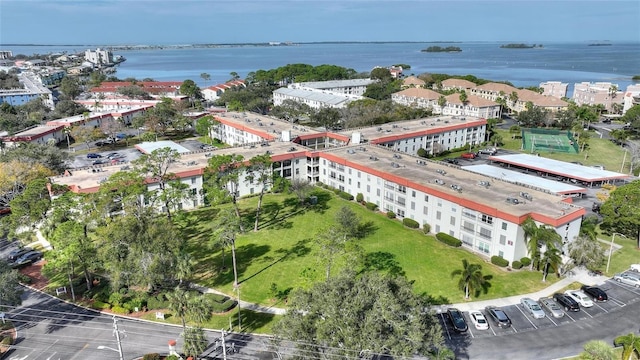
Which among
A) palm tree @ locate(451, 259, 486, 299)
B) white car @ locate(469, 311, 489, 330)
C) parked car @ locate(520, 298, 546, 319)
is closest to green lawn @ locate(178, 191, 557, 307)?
palm tree @ locate(451, 259, 486, 299)

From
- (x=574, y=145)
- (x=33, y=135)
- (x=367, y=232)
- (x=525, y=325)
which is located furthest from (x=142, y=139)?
(x=574, y=145)

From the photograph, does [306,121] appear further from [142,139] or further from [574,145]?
[574,145]

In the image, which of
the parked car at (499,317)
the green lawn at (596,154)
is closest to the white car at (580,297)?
the parked car at (499,317)

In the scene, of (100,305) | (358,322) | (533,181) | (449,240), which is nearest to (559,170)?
(533,181)

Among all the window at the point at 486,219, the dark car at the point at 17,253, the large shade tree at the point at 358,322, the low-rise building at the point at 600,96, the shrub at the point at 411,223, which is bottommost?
the dark car at the point at 17,253

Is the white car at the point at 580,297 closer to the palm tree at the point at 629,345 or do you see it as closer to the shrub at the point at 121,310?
the palm tree at the point at 629,345

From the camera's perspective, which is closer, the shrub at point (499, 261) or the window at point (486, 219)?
the shrub at point (499, 261)

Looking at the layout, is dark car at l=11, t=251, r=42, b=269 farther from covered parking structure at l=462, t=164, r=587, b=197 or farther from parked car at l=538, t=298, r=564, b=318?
covered parking structure at l=462, t=164, r=587, b=197
